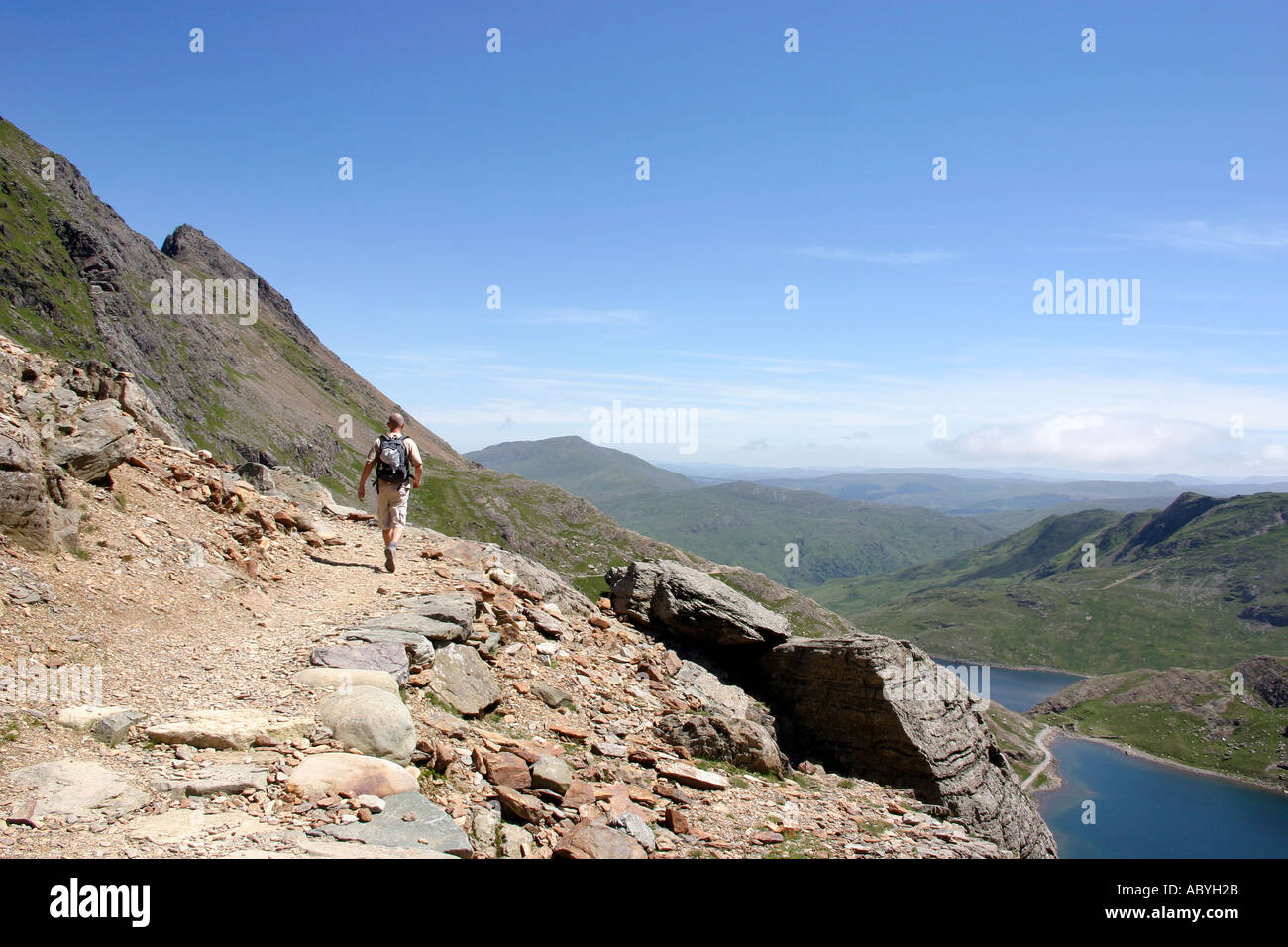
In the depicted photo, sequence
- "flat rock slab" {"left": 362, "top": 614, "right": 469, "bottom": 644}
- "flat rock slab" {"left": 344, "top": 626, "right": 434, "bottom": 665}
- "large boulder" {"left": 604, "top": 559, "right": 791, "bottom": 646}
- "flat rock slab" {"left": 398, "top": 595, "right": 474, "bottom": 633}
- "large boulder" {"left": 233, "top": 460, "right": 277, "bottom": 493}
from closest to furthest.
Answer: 1. "flat rock slab" {"left": 344, "top": 626, "right": 434, "bottom": 665}
2. "flat rock slab" {"left": 362, "top": 614, "right": 469, "bottom": 644}
3. "flat rock slab" {"left": 398, "top": 595, "right": 474, "bottom": 633}
4. "large boulder" {"left": 604, "top": 559, "right": 791, "bottom": 646}
5. "large boulder" {"left": 233, "top": 460, "right": 277, "bottom": 493}

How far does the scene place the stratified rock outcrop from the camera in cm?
1994

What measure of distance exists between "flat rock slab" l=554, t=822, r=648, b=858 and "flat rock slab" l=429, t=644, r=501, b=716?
14.2 feet

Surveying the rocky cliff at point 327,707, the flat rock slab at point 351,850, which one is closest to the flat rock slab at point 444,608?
the rocky cliff at point 327,707

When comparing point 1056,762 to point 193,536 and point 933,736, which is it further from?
point 193,536

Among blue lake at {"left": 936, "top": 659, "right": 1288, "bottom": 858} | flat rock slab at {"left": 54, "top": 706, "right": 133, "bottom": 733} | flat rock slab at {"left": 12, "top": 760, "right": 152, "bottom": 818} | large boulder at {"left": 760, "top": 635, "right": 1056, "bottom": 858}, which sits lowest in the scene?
blue lake at {"left": 936, "top": 659, "right": 1288, "bottom": 858}

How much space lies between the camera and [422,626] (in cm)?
1541

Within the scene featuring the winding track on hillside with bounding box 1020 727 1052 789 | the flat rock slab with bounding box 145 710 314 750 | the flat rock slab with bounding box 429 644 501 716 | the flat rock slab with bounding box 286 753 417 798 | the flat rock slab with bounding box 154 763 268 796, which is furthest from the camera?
the winding track on hillside with bounding box 1020 727 1052 789

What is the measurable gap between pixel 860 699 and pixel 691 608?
5.82m

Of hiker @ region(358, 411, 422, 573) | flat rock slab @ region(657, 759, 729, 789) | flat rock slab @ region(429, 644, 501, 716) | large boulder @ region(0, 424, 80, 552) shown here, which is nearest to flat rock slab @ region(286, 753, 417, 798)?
flat rock slab @ region(429, 644, 501, 716)

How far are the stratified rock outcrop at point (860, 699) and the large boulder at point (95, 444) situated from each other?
1474cm

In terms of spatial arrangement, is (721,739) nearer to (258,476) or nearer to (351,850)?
(351,850)

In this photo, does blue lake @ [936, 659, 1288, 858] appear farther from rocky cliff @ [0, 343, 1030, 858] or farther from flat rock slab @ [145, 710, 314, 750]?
flat rock slab @ [145, 710, 314, 750]

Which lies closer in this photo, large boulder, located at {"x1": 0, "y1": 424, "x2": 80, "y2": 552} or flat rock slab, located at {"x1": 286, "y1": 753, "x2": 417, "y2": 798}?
flat rock slab, located at {"x1": 286, "y1": 753, "x2": 417, "y2": 798}
